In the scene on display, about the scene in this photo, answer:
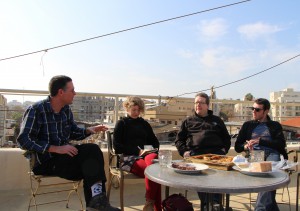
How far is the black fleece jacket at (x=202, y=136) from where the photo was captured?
3199 mm

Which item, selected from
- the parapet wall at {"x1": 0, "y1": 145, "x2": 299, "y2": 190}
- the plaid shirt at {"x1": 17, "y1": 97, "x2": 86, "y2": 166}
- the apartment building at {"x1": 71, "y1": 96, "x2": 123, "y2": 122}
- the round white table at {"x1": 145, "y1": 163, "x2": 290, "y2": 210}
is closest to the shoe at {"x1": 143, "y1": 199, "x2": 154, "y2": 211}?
the round white table at {"x1": 145, "y1": 163, "x2": 290, "y2": 210}

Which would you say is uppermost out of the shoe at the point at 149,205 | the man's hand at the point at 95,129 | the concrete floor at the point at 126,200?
the man's hand at the point at 95,129

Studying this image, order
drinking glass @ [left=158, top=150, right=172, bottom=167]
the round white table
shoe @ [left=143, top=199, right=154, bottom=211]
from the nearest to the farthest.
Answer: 1. the round white table
2. drinking glass @ [left=158, top=150, right=172, bottom=167]
3. shoe @ [left=143, top=199, right=154, bottom=211]

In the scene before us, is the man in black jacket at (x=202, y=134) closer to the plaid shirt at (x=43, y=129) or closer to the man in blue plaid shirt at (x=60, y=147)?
the man in blue plaid shirt at (x=60, y=147)

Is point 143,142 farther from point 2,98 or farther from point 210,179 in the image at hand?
point 2,98

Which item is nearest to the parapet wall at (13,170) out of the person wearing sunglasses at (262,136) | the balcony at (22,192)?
the balcony at (22,192)

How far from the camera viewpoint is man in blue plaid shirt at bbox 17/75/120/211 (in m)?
2.44

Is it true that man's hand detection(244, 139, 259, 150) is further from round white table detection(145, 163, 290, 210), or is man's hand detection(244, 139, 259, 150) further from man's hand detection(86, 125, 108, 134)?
man's hand detection(86, 125, 108, 134)

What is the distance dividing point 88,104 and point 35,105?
57.9 inches

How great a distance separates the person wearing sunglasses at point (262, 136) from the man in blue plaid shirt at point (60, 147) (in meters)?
1.43

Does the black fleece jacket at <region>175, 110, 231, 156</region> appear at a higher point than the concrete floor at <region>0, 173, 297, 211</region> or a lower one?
higher

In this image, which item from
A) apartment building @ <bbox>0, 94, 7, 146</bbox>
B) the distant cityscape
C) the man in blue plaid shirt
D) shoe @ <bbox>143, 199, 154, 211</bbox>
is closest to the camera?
the man in blue plaid shirt

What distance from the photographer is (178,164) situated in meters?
2.13

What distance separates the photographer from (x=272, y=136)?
10.5 ft
